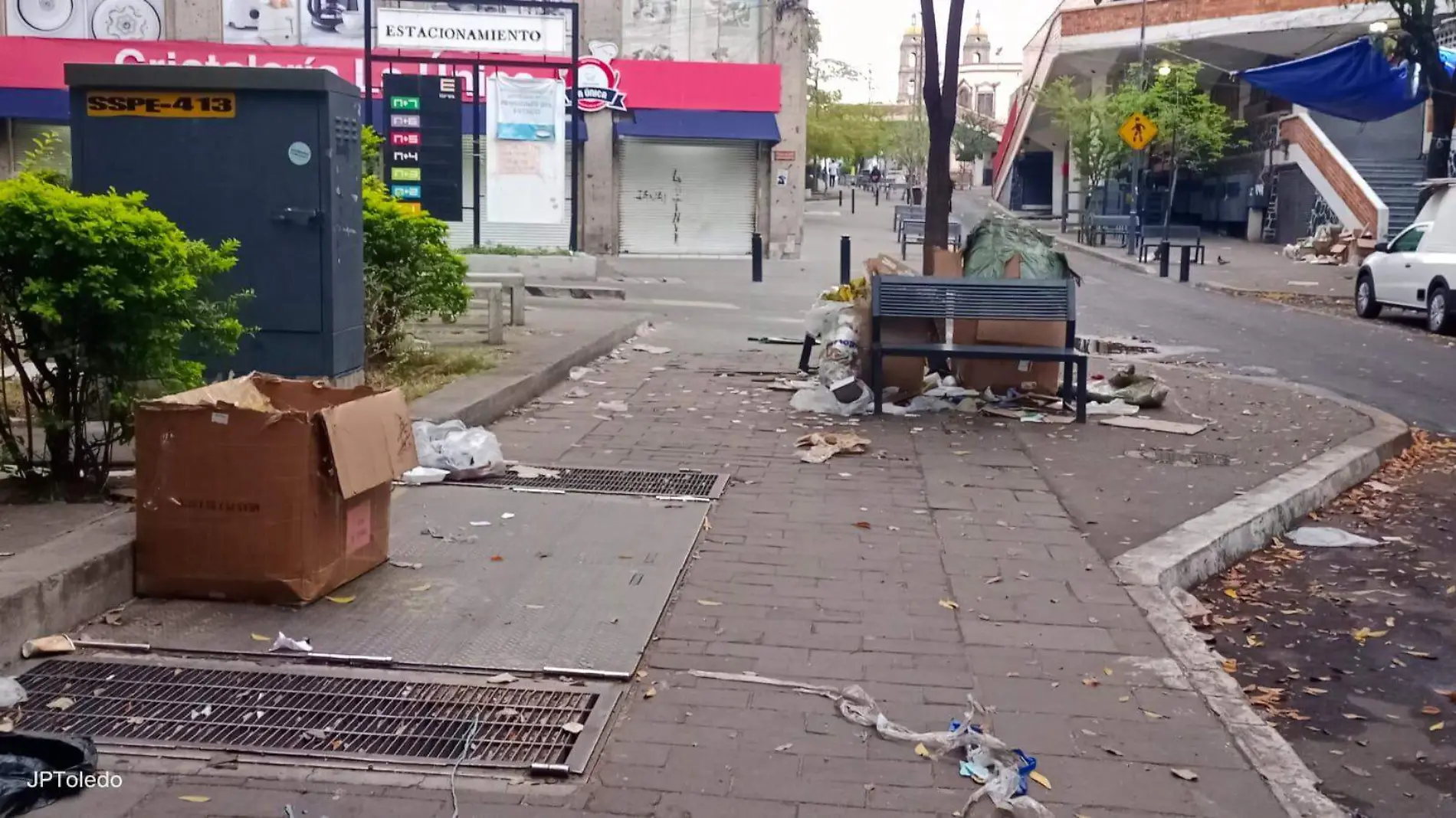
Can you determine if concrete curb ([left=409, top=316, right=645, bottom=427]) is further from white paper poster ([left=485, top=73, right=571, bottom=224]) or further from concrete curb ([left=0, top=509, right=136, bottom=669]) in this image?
white paper poster ([left=485, top=73, right=571, bottom=224])

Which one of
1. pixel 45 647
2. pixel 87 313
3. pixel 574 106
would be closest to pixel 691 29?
pixel 574 106

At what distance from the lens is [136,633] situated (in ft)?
15.8

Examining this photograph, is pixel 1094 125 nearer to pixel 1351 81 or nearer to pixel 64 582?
pixel 1351 81

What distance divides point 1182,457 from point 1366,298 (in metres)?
14.3

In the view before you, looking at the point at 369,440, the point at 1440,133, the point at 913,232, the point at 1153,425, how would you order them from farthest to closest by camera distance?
the point at 913,232
the point at 1440,133
the point at 1153,425
the point at 369,440

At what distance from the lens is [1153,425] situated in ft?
32.7

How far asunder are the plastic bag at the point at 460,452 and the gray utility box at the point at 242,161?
957mm

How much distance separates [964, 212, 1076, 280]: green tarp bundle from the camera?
35.6 feet

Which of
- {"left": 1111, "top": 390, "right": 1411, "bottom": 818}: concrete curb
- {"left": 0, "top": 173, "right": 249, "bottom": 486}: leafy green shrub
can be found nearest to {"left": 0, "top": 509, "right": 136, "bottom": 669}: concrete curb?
{"left": 0, "top": 173, "right": 249, "bottom": 486}: leafy green shrub

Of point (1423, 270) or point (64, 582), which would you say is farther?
point (1423, 270)

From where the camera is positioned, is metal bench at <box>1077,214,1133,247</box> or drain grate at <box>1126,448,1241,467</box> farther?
metal bench at <box>1077,214,1133,247</box>

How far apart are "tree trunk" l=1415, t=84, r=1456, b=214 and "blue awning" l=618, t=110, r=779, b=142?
13765 millimetres

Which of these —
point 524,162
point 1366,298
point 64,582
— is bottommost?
point 64,582

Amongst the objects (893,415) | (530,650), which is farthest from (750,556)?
(893,415)
